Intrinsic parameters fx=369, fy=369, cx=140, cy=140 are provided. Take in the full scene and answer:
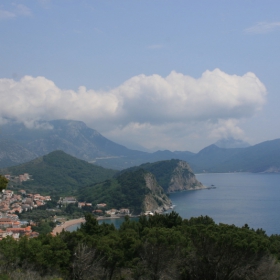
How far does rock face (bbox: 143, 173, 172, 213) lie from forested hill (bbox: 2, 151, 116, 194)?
24.1 metres

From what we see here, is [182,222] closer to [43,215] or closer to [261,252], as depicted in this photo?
[261,252]

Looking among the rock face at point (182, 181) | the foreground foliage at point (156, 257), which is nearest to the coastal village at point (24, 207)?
the foreground foliage at point (156, 257)

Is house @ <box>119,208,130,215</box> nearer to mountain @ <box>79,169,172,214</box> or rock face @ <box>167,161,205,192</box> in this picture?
mountain @ <box>79,169,172,214</box>

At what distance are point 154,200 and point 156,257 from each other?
6354 cm

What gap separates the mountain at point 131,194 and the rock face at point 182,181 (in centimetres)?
2234

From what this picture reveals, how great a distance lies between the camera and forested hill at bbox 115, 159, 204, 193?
11088 centimetres

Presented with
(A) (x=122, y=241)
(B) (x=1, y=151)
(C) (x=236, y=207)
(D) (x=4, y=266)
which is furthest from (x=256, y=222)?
(B) (x=1, y=151)

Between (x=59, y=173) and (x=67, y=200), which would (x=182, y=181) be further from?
(x=67, y=200)

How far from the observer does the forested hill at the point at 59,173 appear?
341ft

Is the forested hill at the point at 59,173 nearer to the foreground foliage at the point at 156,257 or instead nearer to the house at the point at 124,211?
the house at the point at 124,211

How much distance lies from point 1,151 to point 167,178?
4680 inches

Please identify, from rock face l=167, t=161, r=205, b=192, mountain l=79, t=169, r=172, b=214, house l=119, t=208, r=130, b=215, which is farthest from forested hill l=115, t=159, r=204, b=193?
house l=119, t=208, r=130, b=215

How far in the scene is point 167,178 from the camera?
370 ft

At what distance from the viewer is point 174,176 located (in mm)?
113312
